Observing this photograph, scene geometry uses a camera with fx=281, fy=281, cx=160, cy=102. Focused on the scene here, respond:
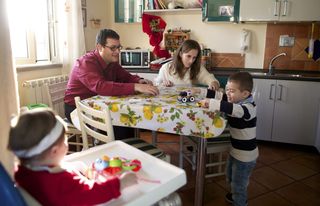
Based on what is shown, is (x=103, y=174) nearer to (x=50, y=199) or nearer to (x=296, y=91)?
(x=50, y=199)

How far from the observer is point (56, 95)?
2.86 meters

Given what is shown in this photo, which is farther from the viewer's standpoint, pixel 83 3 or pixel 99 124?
pixel 83 3

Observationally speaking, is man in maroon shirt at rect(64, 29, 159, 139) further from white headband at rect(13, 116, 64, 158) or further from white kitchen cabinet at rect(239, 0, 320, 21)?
white kitchen cabinet at rect(239, 0, 320, 21)

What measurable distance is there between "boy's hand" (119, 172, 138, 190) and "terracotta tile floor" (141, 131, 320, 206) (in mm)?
1288

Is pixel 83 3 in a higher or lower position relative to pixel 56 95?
higher

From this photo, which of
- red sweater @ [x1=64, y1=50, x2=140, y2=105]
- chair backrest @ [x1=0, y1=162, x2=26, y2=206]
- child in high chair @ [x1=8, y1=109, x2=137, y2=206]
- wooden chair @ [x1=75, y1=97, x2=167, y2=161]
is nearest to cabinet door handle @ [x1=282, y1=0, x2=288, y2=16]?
red sweater @ [x1=64, y1=50, x2=140, y2=105]

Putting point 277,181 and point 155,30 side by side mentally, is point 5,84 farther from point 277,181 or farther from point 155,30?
point 155,30

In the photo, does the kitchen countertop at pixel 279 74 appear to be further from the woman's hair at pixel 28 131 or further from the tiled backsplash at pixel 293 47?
the woman's hair at pixel 28 131

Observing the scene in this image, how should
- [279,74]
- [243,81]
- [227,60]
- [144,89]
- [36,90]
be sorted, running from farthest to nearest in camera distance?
[227,60]
[279,74]
[36,90]
[144,89]
[243,81]

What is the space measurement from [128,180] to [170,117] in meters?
0.67

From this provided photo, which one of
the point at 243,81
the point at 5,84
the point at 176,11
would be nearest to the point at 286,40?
the point at 176,11

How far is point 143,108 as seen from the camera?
159cm

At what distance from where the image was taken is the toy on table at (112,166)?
1013 millimetres

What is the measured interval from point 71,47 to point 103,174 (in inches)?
98.7
